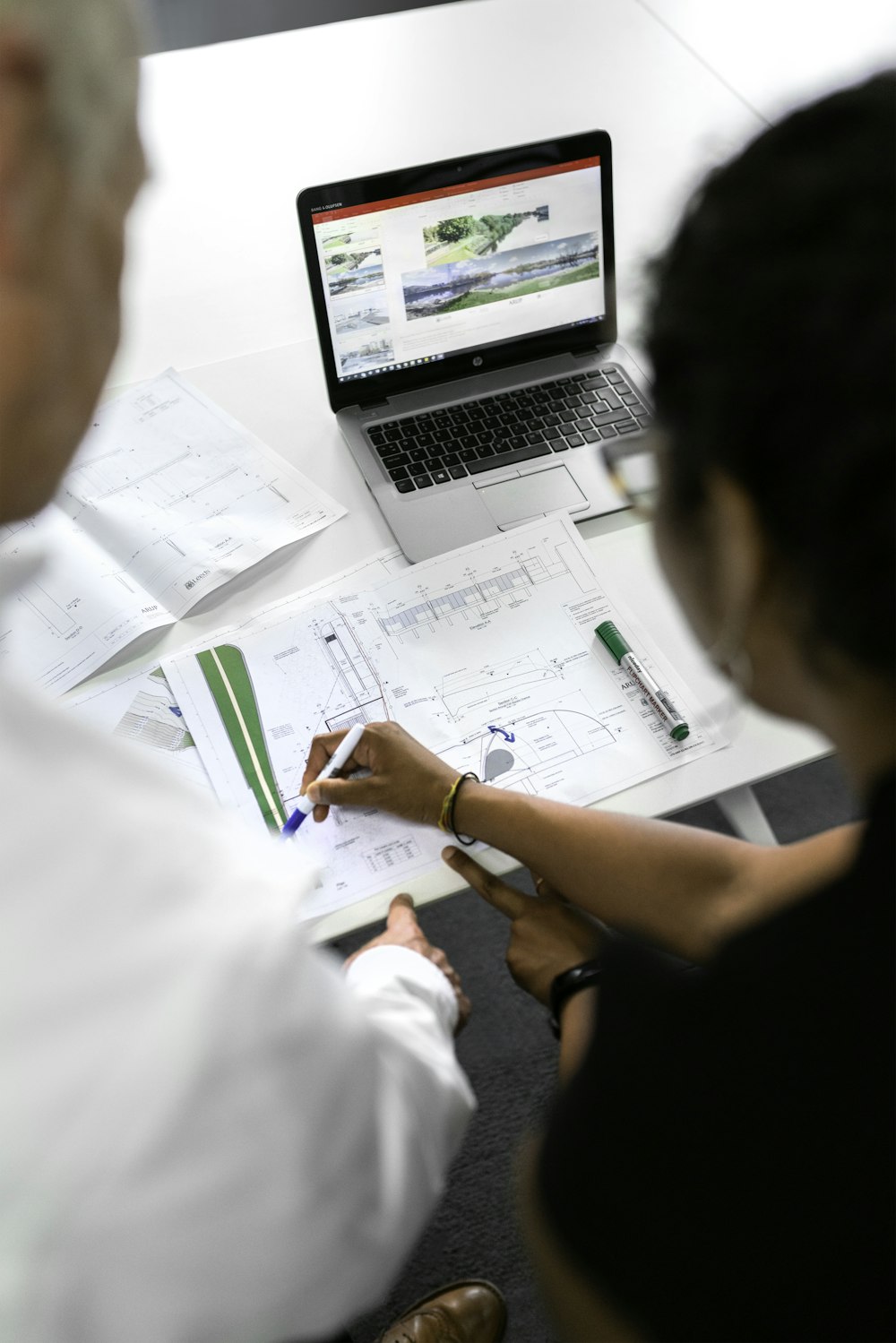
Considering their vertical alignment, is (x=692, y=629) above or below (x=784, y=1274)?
above

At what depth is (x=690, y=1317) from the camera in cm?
57

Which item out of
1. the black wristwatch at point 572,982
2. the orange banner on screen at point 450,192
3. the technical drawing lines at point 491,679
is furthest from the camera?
the orange banner on screen at point 450,192

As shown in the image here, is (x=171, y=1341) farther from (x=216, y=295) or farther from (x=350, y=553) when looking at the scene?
(x=216, y=295)

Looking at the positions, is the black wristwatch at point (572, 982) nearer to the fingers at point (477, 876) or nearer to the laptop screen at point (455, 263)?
the fingers at point (477, 876)

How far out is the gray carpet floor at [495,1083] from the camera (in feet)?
4.57

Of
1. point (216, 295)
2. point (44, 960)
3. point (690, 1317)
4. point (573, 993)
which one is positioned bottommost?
point (573, 993)

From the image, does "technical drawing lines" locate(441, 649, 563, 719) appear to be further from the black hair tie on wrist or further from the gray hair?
the gray hair

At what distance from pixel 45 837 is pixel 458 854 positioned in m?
0.52

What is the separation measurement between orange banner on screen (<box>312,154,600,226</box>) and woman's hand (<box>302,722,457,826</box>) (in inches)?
23.5

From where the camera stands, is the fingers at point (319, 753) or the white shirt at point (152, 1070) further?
the fingers at point (319, 753)

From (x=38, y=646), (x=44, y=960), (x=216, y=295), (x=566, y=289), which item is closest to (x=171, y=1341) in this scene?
(x=44, y=960)

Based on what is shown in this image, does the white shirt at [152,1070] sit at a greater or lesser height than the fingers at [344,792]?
greater

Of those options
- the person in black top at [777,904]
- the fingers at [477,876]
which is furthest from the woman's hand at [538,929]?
the person in black top at [777,904]

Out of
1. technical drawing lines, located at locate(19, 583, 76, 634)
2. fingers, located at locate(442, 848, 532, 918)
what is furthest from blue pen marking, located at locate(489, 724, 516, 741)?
technical drawing lines, located at locate(19, 583, 76, 634)
